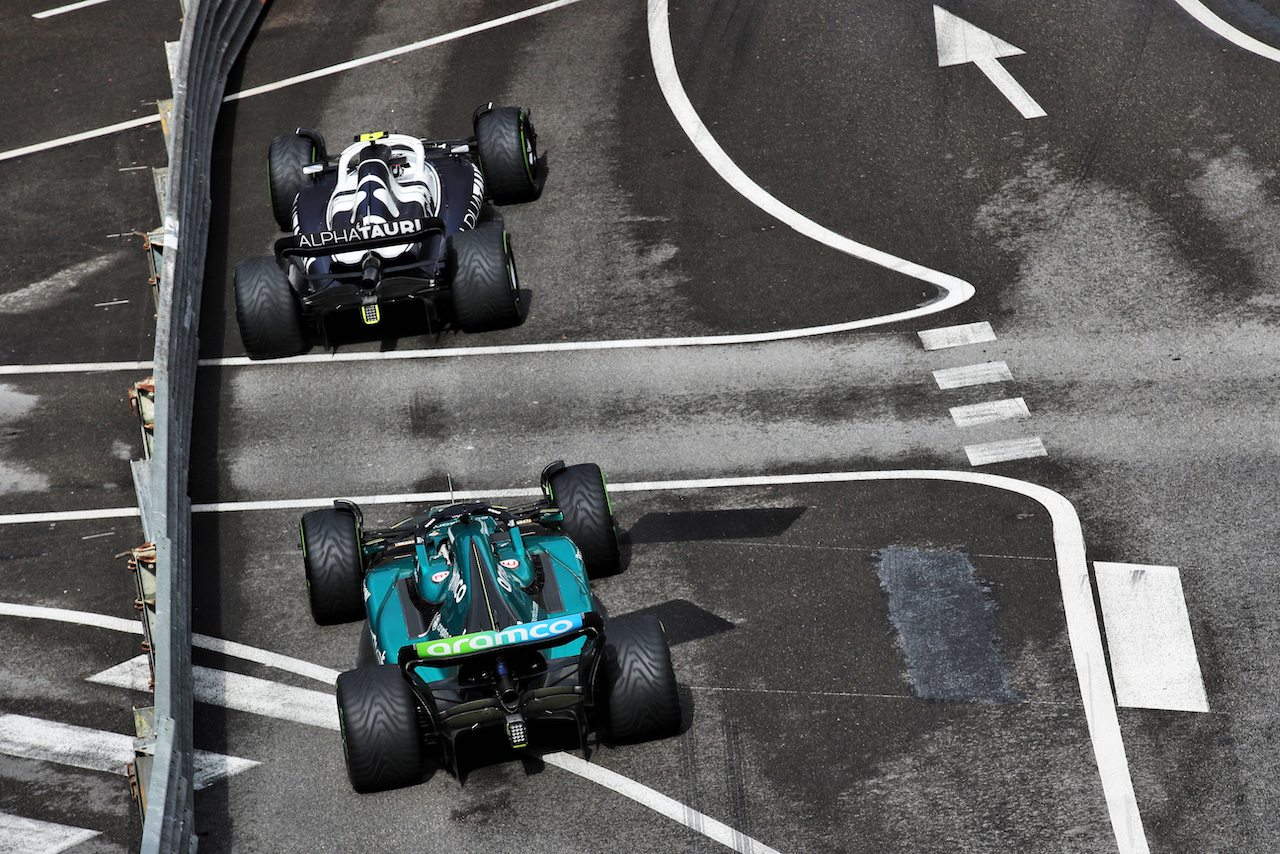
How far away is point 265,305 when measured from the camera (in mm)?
16094

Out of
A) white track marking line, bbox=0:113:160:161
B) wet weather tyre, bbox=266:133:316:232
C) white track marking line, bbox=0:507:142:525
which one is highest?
white track marking line, bbox=0:113:160:161

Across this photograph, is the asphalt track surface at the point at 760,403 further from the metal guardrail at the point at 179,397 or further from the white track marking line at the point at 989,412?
the metal guardrail at the point at 179,397

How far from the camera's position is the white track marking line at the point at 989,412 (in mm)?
14594

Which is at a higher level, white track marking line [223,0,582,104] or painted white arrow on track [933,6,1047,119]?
white track marking line [223,0,582,104]

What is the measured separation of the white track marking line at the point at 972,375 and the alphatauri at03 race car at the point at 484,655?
16.6 feet

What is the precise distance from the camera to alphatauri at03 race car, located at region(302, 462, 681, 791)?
33.6ft

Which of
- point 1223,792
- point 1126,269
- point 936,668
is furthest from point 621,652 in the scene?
point 1126,269

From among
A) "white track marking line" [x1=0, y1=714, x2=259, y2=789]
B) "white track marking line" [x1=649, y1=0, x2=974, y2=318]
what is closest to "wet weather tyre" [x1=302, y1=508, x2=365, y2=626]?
"white track marking line" [x1=0, y1=714, x2=259, y2=789]

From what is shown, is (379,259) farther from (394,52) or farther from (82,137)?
(82,137)

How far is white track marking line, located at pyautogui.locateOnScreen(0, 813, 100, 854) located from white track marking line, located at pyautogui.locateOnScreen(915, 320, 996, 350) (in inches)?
374

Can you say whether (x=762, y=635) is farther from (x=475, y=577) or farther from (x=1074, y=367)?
(x=1074, y=367)

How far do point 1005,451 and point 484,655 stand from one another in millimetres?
6335

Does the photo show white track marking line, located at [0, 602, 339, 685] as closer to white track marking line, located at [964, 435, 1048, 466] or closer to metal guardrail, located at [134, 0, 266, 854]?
metal guardrail, located at [134, 0, 266, 854]

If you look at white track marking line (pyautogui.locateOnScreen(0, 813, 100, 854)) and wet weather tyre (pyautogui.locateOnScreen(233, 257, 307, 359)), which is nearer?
white track marking line (pyautogui.locateOnScreen(0, 813, 100, 854))
